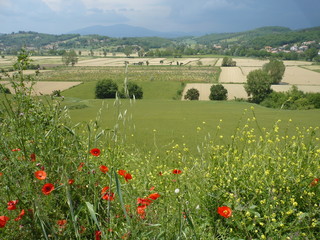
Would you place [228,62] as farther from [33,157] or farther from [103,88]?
[33,157]

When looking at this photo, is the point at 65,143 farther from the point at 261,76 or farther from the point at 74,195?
the point at 261,76

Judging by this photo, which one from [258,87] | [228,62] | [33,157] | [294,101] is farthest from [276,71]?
[33,157]

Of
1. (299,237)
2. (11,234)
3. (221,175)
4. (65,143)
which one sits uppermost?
(65,143)

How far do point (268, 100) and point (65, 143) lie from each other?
5678cm

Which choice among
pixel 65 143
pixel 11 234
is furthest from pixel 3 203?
pixel 65 143

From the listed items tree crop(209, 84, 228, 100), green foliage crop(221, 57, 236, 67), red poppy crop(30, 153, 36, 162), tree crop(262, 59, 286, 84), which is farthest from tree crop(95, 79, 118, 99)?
green foliage crop(221, 57, 236, 67)

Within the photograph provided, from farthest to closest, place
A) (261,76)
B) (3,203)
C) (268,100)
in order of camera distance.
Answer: (261,76) < (268,100) < (3,203)

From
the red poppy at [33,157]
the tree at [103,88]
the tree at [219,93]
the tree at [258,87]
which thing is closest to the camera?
the red poppy at [33,157]

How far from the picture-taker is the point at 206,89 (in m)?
68.7

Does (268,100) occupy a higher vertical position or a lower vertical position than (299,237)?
lower

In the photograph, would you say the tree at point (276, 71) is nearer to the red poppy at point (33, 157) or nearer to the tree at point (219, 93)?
the tree at point (219, 93)

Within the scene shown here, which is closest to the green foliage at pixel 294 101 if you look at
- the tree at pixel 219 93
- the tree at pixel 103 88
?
the tree at pixel 219 93

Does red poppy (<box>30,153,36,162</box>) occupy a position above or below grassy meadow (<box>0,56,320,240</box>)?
above

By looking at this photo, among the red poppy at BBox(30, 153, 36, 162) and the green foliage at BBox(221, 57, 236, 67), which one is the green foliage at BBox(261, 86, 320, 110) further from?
the green foliage at BBox(221, 57, 236, 67)
